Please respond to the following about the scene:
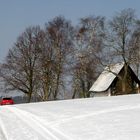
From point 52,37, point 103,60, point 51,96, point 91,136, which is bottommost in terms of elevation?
point 91,136

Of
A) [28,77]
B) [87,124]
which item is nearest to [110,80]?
[28,77]

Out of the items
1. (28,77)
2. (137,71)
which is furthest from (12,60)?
(137,71)

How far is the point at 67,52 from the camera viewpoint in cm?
6688

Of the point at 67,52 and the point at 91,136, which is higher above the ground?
the point at 67,52

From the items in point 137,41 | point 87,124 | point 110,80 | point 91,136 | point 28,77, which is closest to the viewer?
point 91,136

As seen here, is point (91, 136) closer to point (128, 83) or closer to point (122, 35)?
point (122, 35)

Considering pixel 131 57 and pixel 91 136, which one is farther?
pixel 131 57

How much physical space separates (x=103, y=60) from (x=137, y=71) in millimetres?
6994

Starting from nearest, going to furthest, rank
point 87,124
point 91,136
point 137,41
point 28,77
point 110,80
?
point 91,136 < point 87,124 < point 137,41 < point 28,77 < point 110,80

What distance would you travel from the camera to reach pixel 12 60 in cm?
6938

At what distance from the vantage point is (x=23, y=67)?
67.9m

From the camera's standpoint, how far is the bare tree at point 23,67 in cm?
6788

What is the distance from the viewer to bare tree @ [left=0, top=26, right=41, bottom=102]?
67.9m

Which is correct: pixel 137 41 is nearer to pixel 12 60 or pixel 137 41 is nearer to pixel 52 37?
pixel 52 37
